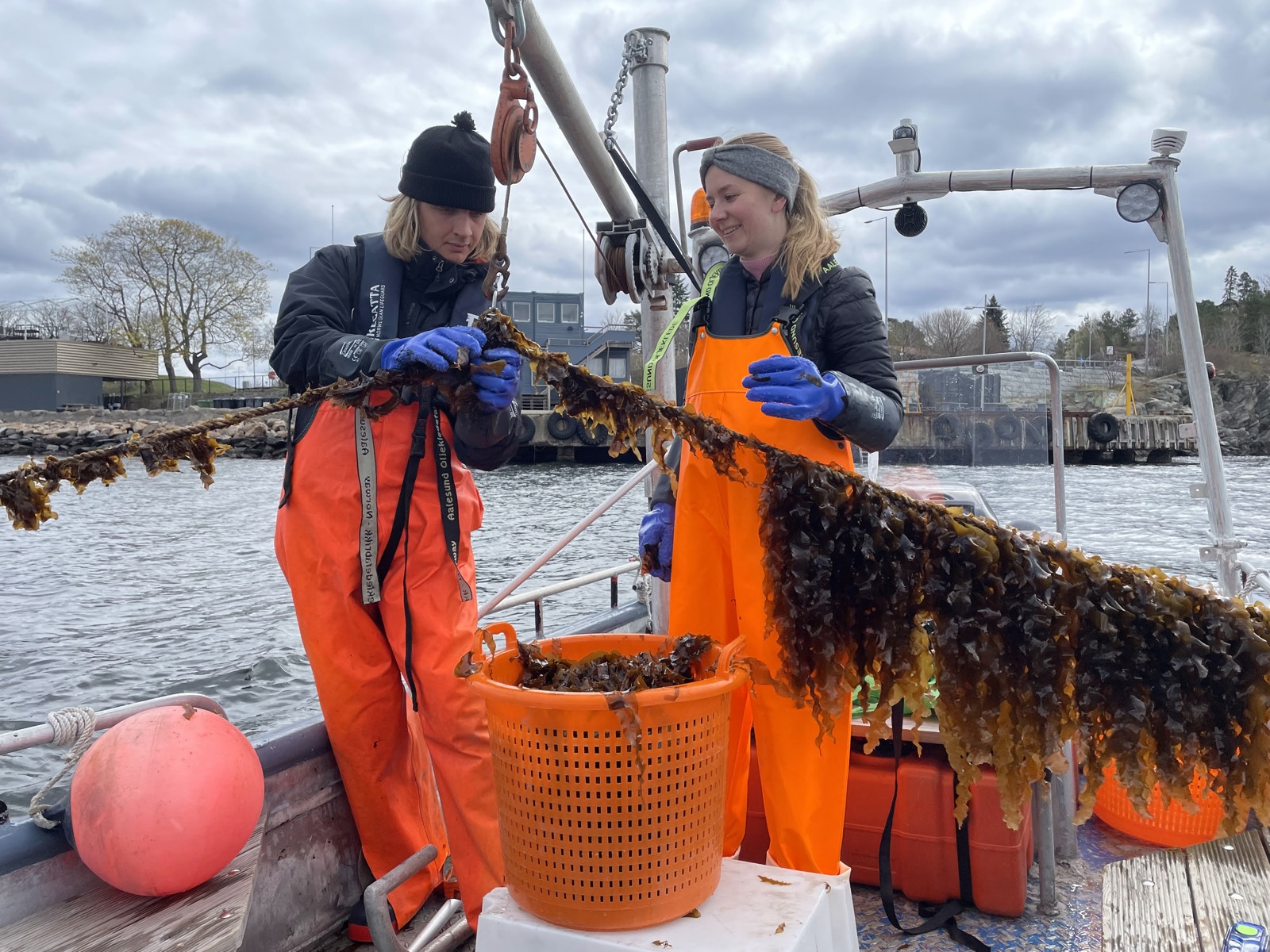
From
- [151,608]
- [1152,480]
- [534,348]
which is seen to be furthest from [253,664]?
[1152,480]

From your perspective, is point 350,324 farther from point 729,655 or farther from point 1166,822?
point 1166,822

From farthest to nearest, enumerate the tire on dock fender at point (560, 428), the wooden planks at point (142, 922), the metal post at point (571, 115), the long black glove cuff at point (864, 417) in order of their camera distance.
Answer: the tire on dock fender at point (560, 428)
the metal post at point (571, 115)
the long black glove cuff at point (864, 417)
the wooden planks at point (142, 922)

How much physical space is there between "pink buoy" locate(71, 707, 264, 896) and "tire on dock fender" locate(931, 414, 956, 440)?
3.43 meters

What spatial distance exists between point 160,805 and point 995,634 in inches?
72.2

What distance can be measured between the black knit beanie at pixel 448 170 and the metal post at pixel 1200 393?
2.80 meters

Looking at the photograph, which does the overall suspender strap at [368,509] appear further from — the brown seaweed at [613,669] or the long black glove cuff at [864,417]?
the long black glove cuff at [864,417]

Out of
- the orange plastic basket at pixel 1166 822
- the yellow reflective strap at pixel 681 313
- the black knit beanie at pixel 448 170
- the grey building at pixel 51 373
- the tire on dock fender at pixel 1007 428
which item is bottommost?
the orange plastic basket at pixel 1166 822

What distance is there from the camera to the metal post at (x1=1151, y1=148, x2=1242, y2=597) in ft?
12.0

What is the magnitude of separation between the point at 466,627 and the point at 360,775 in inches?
22.4

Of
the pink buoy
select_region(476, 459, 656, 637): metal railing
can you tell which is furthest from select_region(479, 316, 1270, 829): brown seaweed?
select_region(476, 459, 656, 637): metal railing

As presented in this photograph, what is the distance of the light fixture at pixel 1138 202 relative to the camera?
3680 millimetres

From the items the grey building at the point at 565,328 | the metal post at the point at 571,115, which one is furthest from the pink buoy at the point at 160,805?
the grey building at the point at 565,328

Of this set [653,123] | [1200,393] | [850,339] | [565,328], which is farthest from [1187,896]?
[565,328]

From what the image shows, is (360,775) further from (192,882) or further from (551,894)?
(551,894)
